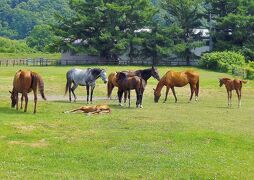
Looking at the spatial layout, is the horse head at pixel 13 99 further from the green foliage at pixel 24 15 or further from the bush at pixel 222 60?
the green foliage at pixel 24 15

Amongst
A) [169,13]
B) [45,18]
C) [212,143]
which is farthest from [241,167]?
[45,18]

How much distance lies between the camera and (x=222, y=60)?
59875 millimetres

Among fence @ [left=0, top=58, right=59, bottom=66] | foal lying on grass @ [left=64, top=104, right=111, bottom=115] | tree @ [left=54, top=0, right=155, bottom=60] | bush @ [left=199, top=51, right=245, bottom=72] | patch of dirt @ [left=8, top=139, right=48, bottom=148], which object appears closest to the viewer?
patch of dirt @ [left=8, top=139, right=48, bottom=148]

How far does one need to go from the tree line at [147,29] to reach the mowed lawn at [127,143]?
141ft

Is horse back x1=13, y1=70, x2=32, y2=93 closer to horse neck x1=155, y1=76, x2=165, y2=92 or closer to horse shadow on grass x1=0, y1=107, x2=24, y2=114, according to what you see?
horse shadow on grass x1=0, y1=107, x2=24, y2=114

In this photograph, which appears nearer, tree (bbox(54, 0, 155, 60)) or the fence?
the fence

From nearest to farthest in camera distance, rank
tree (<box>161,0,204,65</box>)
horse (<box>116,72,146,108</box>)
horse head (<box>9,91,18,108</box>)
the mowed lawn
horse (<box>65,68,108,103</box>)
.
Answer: the mowed lawn
horse head (<box>9,91,18,108</box>)
horse (<box>116,72,146,108</box>)
horse (<box>65,68,108,103</box>)
tree (<box>161,0,204,65</box>)

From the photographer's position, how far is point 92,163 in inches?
576

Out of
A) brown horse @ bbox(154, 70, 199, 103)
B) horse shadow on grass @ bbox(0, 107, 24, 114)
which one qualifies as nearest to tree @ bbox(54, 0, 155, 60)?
brown horse @ bbox(154, 70, 199, 103)

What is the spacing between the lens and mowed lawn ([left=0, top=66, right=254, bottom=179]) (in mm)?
14047

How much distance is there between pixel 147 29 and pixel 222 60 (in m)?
16.5

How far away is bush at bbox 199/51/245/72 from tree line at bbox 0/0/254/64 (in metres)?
4.99

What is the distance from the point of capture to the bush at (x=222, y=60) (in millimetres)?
58831

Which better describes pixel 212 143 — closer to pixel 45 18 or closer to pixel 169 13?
pixel 169 13
